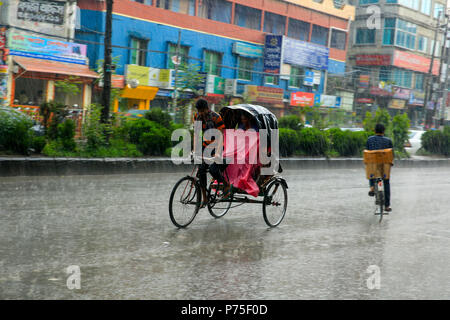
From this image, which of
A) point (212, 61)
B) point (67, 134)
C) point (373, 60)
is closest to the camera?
point (67, 134)

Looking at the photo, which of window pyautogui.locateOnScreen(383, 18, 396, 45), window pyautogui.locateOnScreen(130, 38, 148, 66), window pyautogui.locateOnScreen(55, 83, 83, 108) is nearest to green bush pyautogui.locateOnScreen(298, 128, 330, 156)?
window pyautogui.locateOnScreen(55, 83, 83, 108)

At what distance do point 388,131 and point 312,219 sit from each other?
53.5 ft

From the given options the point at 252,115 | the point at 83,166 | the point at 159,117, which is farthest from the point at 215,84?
the point at 252,115

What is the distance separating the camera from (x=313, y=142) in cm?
2034

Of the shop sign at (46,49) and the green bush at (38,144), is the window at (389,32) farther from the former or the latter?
the green bush at (38,144)

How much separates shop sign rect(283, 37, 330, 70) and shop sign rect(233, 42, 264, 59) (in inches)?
78.2

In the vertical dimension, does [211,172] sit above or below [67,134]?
above

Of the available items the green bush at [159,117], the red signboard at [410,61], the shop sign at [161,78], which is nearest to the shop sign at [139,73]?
the shop sign at [161,78]

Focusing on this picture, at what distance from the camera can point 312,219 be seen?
8.91 metres

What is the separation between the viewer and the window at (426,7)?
5847 cm

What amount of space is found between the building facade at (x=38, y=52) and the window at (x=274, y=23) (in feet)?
58.9

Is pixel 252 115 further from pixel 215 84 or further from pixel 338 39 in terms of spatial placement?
pixel 338 39

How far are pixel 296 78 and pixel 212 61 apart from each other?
8.91 metres
